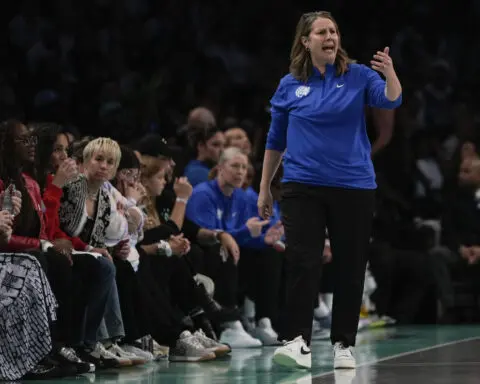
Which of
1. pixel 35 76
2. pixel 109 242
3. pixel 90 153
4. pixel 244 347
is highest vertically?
pixel 35 76

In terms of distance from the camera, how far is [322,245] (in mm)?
6090

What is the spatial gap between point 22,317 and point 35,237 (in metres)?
0.43

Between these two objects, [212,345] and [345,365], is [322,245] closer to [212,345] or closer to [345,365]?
[345,365]

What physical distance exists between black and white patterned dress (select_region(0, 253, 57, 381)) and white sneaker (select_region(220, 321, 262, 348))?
2.36m

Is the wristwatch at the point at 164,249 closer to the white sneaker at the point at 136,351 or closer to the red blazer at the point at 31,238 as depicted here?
the white sneaker at the point at 136,351

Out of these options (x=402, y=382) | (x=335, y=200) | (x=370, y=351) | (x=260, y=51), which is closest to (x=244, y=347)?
(x=370, y=351)

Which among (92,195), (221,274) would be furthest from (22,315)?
(221,274)

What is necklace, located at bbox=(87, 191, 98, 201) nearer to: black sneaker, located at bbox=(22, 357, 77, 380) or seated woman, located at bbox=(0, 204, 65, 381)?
seated woman, located at bbox=(0, 204, 65, 381)

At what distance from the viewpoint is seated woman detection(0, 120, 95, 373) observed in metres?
5.80

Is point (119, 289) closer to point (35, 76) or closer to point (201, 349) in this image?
point (201, 349)

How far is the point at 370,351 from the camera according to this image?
714 cm

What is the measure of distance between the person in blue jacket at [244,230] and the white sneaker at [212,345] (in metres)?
0.98

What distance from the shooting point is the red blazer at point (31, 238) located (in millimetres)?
5777

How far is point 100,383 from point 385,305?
15.5ft
